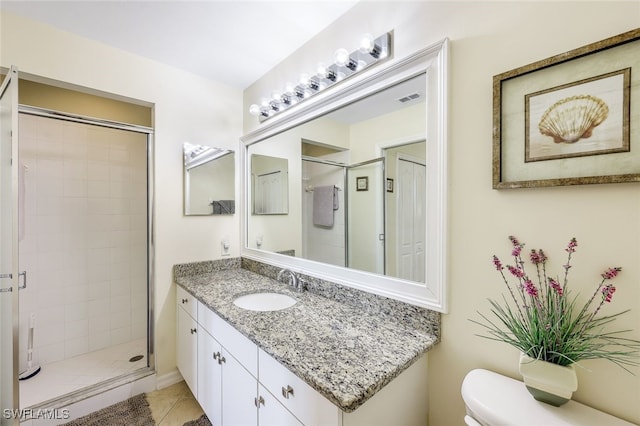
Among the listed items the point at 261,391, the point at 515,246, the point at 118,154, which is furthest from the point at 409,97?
the point at 118,154

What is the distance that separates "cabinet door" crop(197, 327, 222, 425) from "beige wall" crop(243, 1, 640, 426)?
104 centimetres

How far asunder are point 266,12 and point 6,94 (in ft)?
4.15

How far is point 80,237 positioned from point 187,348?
1.45m

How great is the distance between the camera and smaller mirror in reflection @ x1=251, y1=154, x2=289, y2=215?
202cm

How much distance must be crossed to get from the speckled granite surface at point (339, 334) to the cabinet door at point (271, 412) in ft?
0.63

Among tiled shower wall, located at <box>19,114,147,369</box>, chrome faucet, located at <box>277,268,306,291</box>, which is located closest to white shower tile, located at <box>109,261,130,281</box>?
tiled shower wall, located at <box>19,114,147,369</box>

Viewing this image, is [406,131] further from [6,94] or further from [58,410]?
[58,410]

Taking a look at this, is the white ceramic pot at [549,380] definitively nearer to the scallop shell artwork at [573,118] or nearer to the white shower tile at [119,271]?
the scallop shell artwork at [573,118]

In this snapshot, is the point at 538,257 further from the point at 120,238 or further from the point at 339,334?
the point at 120,238

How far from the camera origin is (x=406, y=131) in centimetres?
123

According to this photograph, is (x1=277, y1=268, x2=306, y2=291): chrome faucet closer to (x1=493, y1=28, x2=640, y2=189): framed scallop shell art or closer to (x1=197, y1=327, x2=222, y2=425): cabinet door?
(x1=197, y1=327, x2=222, y2=425): cabinet door

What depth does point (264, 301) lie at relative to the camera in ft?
5.53

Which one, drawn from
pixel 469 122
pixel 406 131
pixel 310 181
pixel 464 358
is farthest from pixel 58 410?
pixel 469 122

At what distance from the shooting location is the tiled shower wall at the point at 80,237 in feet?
6.96
